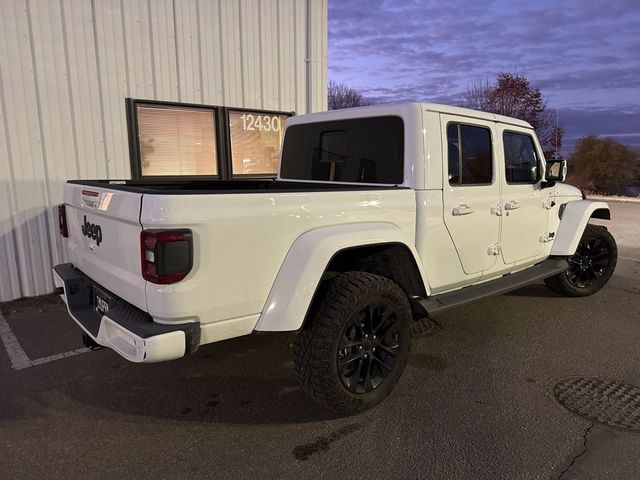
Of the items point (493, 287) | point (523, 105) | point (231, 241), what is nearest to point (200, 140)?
point (493, 287)

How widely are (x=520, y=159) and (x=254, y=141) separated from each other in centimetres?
427

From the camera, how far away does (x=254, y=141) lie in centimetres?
751

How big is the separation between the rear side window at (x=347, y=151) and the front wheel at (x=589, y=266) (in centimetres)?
300

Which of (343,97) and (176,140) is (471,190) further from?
(343,97)

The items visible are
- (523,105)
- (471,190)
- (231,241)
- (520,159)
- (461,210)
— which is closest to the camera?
(231,241)

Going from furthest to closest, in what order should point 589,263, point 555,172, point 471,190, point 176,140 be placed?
point 176,140 < point 589,263 < point 555,172 < point 471,190

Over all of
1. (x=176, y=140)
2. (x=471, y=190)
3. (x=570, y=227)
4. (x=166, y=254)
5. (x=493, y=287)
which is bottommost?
(x=493, y=287)

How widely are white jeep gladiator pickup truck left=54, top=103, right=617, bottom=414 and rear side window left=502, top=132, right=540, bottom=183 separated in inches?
0.8

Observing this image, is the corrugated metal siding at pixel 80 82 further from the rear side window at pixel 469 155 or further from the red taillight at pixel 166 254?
the rear side window at pixel 469 155

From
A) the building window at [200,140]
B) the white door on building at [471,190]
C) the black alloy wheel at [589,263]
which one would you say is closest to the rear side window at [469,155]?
the white door on building at [471,190]

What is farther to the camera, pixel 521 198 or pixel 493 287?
pixel 521 198

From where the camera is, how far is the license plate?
2.97m

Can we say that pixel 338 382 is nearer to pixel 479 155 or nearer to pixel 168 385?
pixel 168 385

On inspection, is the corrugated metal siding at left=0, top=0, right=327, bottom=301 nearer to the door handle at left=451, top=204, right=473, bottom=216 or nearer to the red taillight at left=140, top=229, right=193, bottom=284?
the red taillight at left=140, top=229, right=193, bottom=284
